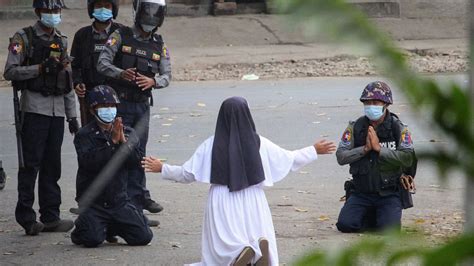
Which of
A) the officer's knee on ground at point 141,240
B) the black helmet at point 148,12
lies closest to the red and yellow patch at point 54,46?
the black helmet at point 148,12

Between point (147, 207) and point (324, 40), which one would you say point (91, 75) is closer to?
point (147, 207)

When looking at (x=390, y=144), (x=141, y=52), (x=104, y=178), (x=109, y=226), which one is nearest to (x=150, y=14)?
(x=141, y=52)

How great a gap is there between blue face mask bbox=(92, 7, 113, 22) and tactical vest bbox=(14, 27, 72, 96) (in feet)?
2.10

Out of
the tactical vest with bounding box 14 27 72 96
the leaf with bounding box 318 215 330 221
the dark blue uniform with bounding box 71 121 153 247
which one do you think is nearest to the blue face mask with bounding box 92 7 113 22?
the tactical vest with bounding box 14 27 72 96

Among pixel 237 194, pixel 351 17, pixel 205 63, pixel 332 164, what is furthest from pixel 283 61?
pixel 351 17

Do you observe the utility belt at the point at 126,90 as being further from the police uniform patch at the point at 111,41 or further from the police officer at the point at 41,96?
the police officer at the point at 41,96

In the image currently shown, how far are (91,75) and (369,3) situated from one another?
1290 cm

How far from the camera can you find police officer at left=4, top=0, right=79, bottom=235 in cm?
788

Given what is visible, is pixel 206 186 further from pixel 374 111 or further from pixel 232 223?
pixel 232 223

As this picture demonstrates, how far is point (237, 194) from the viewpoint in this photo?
23.0ft

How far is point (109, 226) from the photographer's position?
7852 mm

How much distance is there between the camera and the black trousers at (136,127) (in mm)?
8422

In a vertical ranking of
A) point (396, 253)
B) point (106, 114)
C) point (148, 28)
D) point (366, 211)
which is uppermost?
point (396, 253)

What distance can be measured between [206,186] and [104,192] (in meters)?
2.66
